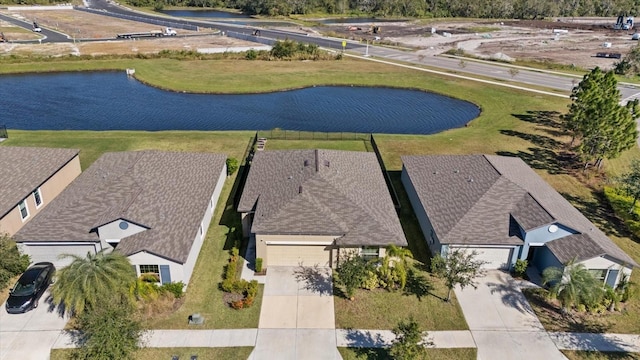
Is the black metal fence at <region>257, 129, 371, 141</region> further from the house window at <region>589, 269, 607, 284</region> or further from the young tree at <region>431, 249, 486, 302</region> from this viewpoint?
the house window at <region>589, 269, 607, 284</region>

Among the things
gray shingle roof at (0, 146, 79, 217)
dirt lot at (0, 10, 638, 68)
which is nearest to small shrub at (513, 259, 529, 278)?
gray shingle roof at (0, 146, 79, 217)

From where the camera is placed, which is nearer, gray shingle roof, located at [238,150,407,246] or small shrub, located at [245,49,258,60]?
gray shingle roof, located at [238,150,407,246]

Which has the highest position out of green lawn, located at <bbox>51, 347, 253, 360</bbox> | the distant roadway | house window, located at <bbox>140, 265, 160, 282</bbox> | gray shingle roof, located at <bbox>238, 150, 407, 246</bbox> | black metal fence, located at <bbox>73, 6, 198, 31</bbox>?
black metal fence, located at <bbox>73, 6, 198, 31</bbox>

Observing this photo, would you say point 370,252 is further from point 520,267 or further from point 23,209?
point 23,209

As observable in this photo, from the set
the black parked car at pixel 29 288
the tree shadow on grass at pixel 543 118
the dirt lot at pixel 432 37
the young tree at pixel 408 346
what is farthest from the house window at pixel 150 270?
the dirt lot at pixel 432 37

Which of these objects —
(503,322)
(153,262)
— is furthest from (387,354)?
(153,262)

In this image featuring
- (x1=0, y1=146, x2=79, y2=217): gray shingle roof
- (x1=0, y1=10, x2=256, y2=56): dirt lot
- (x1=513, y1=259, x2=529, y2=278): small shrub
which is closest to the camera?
(x1=513, y1=259, x2=529, y2=278): small shrub

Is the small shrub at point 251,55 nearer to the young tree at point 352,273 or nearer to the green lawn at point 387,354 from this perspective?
the young tree at point 352,273
